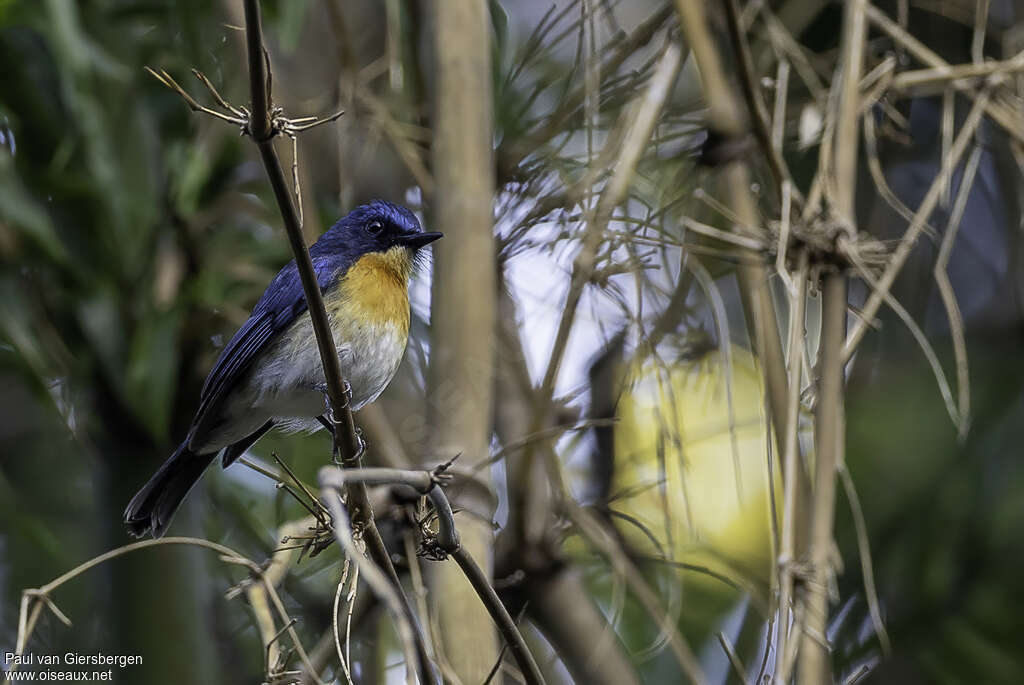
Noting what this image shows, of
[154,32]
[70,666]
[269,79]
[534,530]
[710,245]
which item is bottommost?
[70,666]

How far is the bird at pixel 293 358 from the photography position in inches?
148

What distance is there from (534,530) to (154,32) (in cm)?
273

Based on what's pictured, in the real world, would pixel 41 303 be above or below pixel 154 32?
below

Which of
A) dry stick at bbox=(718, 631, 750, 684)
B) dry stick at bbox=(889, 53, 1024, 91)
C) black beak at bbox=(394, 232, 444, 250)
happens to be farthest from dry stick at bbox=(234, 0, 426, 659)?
dry stick at bbox=(889, 53, 1024, 91)

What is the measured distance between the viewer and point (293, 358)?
384 centimetres

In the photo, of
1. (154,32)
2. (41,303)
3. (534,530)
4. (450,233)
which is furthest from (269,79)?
(154,32)

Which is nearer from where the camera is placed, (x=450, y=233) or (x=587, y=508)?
(x=450, y=233)

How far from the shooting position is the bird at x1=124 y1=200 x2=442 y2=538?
376 cm

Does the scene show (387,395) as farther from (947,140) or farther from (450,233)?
(947,140)

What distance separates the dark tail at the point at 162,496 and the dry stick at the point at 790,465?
79.7 inches

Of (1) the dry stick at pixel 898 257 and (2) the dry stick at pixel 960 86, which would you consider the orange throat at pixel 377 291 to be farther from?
(2) the dry stick at pixel 960 86

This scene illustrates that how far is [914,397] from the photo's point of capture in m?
5.39

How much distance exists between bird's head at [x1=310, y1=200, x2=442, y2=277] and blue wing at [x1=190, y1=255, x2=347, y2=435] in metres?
0.14

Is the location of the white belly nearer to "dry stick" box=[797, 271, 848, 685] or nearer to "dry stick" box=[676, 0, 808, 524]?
"dry stick" box=[676, 0, 808, 524]
